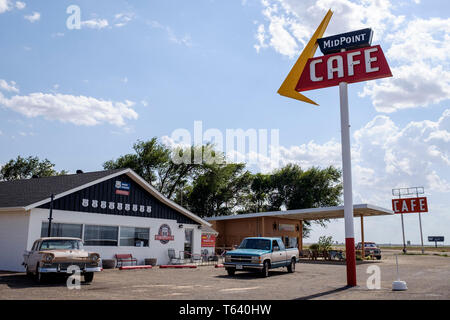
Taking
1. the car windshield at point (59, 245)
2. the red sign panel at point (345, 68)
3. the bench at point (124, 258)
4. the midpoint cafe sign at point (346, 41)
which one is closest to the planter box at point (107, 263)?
the bench at point (124, 258)

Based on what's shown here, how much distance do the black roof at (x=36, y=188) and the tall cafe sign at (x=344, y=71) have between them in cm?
1216

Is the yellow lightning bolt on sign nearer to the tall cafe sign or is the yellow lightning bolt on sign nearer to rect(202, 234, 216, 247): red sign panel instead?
the tall cafe sign

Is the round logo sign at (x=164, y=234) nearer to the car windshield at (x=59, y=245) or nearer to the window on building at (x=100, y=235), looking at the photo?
the window on building at (x=100, y=235)

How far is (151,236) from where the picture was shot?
83.1ft

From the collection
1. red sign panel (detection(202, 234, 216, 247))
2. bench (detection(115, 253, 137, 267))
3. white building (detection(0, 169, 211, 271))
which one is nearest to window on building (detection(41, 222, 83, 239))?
white building (detection(0, 169, 211, 271))

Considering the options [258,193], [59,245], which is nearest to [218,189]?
[258,193]

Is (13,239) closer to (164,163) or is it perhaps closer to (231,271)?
(231,271)

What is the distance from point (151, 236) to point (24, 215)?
7.98 m

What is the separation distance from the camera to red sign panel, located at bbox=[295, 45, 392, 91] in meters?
15.2

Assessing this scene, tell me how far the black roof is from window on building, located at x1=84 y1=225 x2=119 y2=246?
2533mm

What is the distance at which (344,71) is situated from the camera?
15.7 m

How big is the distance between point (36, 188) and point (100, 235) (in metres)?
4.39

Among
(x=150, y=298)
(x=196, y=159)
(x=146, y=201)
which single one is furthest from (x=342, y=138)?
(x=196, y=159)
